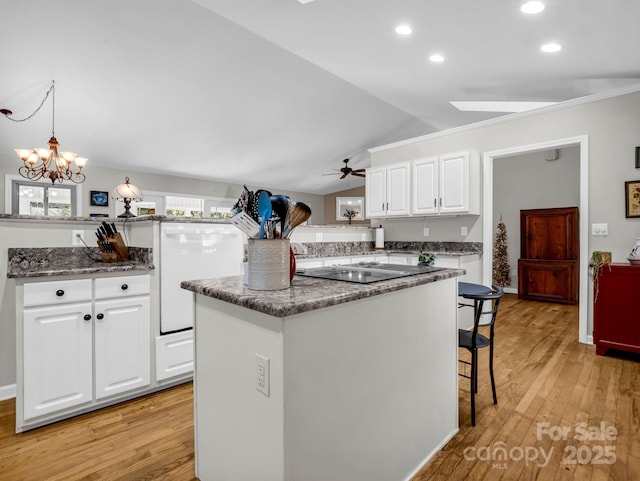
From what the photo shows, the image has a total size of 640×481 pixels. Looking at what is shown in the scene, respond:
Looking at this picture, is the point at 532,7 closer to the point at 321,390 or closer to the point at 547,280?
the point at 321,390

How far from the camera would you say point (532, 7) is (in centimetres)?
230

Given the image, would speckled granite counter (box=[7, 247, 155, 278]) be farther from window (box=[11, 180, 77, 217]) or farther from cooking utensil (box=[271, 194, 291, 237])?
window (box=[11, 180, 77, 217])

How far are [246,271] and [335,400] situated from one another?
1.86ft

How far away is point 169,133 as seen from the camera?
5.03 metres

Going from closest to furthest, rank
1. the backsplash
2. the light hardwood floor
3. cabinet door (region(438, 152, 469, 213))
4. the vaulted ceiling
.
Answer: the light hardwood floor
the vaulted ceiling
cabinet door (region(438, 152, 469, 213))
the backsplash

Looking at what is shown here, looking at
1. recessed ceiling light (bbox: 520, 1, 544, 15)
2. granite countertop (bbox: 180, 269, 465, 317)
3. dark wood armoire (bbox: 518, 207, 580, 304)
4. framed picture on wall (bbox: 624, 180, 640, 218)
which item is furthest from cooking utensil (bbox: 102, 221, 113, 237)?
dark wood armoire (bbox: 518, 207, 580, 304)

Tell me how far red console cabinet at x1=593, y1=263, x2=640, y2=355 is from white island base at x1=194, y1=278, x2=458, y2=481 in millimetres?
2434

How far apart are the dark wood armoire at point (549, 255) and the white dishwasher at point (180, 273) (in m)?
5.58

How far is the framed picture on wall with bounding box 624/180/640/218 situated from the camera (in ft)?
10.3

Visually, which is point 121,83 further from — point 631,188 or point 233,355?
point 631,188

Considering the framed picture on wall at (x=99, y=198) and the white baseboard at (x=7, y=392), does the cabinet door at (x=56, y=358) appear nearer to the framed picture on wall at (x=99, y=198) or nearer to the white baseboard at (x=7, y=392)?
the white baseboard at (x=7, y=392)

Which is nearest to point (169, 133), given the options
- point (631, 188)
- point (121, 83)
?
point (121, 83)

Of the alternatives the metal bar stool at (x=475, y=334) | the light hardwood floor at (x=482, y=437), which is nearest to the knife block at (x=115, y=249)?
the light hardwood floor at (x=482, y=437)

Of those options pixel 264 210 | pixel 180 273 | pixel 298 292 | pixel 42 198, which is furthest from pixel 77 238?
pixel 42 198
